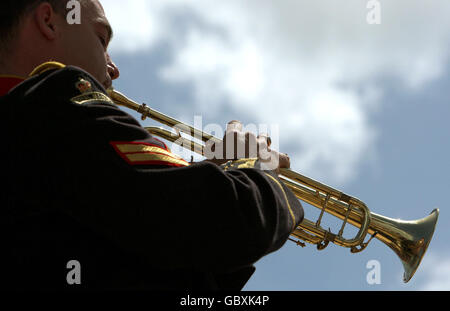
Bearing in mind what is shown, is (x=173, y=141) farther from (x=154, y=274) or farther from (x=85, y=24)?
(x=154, y=274)

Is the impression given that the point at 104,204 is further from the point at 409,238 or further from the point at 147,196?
the point at 409,238

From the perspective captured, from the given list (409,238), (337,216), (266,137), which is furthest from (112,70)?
(409,238)

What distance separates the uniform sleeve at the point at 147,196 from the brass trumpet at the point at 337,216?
2.98 meters

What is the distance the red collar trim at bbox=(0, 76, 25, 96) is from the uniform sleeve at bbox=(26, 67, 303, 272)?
350mm

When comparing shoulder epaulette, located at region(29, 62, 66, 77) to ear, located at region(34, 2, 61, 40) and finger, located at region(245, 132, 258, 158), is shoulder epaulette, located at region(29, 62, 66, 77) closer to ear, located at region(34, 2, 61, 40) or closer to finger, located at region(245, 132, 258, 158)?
ear, located at region(34, 2, 61, 40)

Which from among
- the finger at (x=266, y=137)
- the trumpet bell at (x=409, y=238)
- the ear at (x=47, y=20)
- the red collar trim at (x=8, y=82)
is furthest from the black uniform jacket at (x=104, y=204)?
the trumpet bell at (x=409, y=238)

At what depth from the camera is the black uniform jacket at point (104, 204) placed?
213cm

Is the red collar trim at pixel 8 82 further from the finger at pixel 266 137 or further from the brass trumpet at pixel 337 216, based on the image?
the brass trumpet at pixel 337 216

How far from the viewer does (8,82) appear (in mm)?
2584

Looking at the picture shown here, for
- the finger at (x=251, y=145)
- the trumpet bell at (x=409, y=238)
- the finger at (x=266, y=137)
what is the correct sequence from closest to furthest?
the finger at (x=251, y=145) → the finger at (x=266, y=137) → the trumpet bell at (x=409, y=238)

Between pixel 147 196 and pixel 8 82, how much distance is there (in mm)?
977

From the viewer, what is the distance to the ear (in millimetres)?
2789

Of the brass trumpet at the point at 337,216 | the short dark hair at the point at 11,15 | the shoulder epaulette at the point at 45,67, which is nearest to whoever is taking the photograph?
the shoulder epaulette at the point at 45,67
